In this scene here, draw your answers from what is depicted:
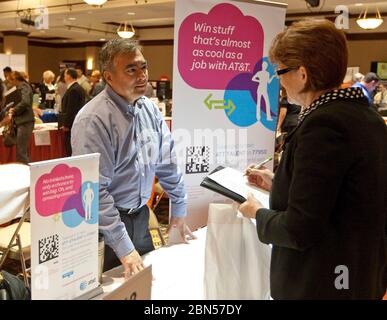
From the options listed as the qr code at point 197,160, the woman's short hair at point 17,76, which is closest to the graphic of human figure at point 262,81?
the qr code at point 197,160

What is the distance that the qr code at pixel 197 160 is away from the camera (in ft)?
6.98

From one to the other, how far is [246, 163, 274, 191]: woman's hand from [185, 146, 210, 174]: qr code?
1.82 ft

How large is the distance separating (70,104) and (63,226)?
5.04 m

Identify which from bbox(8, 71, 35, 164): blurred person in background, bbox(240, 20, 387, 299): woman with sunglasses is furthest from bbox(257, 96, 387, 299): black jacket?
bbox(8, 71, 35, 164): blurred person in background

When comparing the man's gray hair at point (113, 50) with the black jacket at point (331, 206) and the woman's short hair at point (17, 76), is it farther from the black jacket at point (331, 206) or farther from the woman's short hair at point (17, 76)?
the woman's short hair at point (17, 76)

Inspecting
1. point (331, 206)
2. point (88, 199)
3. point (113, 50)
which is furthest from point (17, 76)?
point (331, 206)

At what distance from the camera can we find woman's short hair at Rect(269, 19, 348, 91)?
1055 millimetres

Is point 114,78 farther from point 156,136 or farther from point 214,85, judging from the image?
point 214,85

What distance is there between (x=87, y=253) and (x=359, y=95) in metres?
0.76

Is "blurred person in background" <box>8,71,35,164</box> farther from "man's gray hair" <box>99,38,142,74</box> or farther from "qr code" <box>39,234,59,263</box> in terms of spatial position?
"qr code" <box>39,234,59,263</box>

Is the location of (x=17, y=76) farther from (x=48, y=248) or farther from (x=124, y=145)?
(x=48, y=248)

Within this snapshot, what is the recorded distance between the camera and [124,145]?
61.1 inches

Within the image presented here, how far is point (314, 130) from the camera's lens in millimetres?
993
